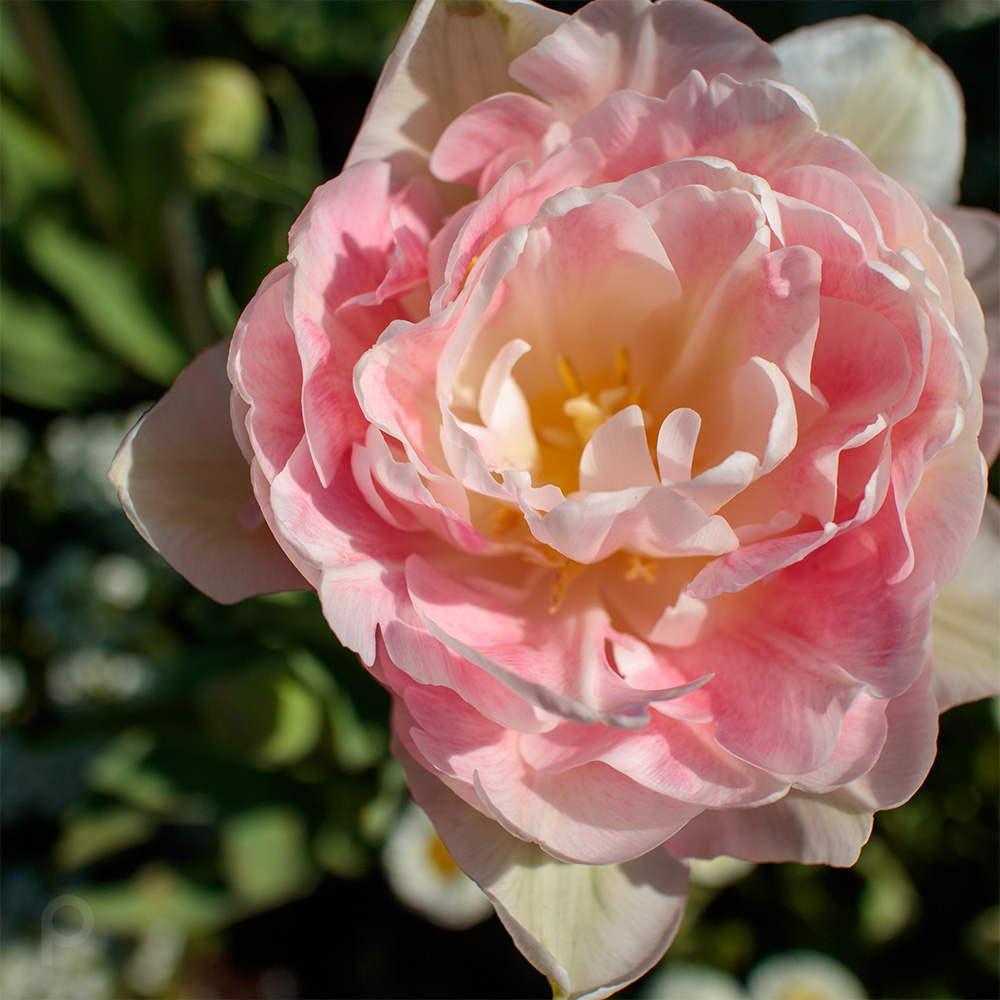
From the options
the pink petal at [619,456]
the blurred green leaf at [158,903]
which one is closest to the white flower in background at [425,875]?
the blurred green leaf at [158,903]

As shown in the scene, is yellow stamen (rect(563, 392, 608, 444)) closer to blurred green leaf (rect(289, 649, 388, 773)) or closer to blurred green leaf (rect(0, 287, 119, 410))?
blurred green leaf (rect(289, 649, 388, 773))

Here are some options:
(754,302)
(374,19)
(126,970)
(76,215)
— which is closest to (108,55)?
(76,215)

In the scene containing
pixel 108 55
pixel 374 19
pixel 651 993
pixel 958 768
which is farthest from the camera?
pixel 374 19

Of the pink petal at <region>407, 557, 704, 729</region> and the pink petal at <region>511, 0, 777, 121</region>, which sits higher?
the pink petal at <region>511, 0, 777, 121</region>

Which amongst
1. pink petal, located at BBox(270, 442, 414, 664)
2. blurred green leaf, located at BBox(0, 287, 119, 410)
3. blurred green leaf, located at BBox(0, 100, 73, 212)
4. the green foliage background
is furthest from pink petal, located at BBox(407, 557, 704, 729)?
blurred green leaf, located at BBox(0, 100, 73, 212)

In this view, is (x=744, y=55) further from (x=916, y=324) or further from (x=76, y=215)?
(x=76, y=215)

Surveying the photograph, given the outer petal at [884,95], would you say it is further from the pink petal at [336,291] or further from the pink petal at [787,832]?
the pink petal at [787,832]
